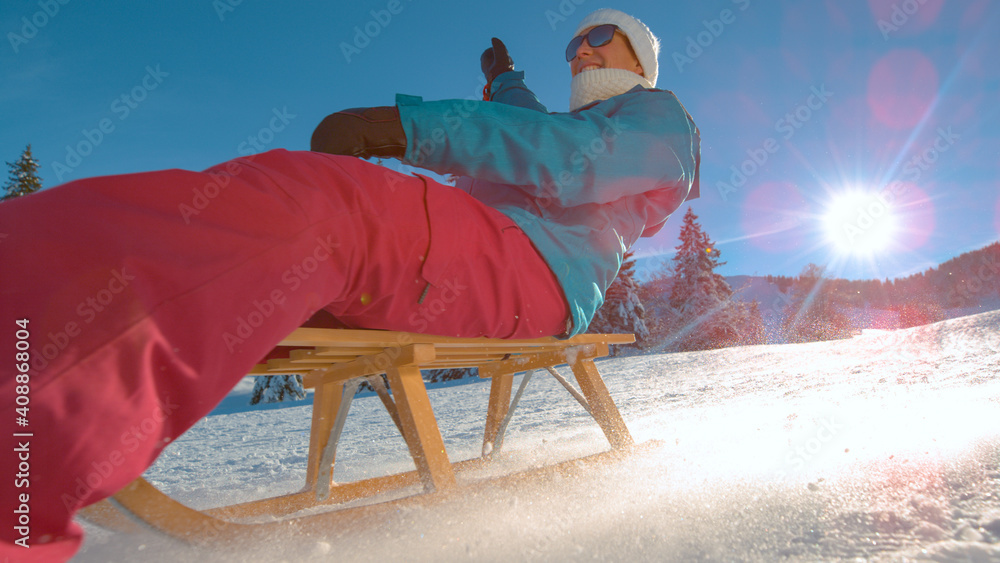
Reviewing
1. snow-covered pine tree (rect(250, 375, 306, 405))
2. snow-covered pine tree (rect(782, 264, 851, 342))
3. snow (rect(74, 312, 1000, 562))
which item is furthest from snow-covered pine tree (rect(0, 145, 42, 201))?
snow-covered pine tree (rect(782, 264, 851, 342))

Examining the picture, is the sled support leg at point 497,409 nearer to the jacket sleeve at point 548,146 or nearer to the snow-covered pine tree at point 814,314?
the jacket sleeve at point 548,146

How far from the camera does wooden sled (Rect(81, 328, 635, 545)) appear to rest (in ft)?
3.10

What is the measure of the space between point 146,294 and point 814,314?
24.3 metres

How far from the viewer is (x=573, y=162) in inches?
51.6

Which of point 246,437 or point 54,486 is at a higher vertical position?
point 54,486

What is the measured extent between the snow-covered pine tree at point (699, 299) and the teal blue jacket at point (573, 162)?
1630 cm

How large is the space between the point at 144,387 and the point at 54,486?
0.43 feet

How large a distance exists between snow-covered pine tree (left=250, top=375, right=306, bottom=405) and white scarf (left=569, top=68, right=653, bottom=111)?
11143 mm

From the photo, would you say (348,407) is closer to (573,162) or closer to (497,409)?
(497,409)

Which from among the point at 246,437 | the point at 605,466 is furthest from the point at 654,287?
the point at 605,466

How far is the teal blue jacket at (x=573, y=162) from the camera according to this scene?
4.01 feet

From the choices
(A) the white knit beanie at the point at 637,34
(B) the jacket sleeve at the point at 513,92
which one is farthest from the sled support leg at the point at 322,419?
(A) the white knit beanie at the point at 637,34

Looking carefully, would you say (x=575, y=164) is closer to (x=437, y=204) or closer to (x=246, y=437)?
(x=437, y=204)

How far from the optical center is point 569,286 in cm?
142
